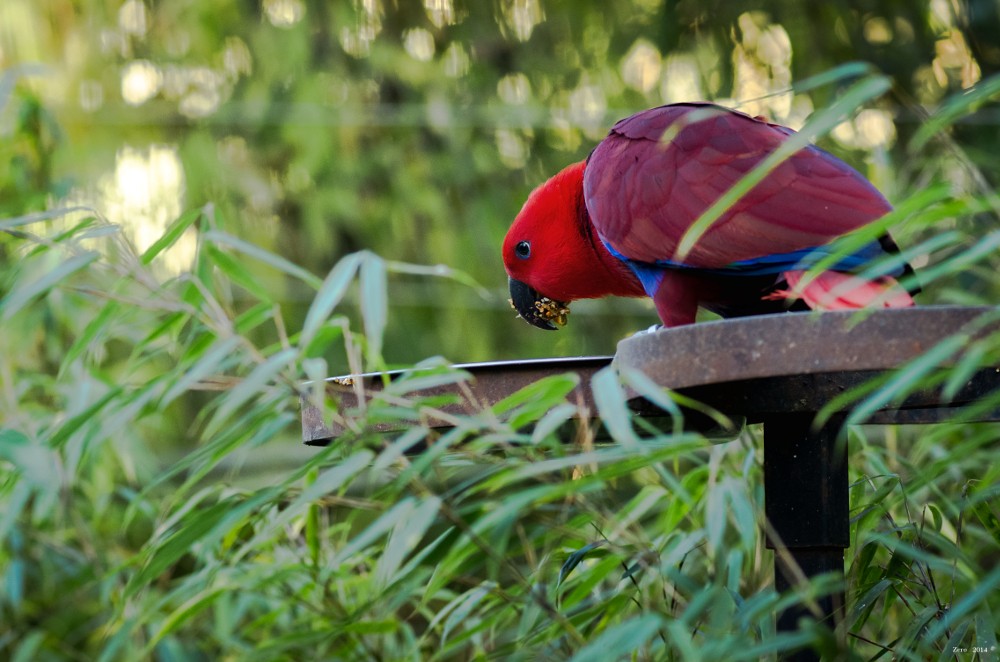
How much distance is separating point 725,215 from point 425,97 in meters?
1.98

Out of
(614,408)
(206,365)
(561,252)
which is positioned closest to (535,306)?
(561,252)

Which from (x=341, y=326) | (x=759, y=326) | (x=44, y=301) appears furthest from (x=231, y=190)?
(x=759, y=326)

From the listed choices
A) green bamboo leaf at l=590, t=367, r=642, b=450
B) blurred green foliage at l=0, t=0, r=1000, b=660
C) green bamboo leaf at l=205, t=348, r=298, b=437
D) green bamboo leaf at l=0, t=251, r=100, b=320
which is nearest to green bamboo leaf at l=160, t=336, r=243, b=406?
green bamboo leaf at l=205, t=348, r=298, b=437

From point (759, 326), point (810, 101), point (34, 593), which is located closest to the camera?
point (759, 326)

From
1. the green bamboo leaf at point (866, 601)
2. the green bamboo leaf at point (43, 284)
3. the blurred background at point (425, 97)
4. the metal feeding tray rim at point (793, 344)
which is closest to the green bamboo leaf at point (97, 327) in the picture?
the green bamboo leaf at point (43, 284)

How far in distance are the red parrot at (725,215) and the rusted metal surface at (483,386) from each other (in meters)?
0.20

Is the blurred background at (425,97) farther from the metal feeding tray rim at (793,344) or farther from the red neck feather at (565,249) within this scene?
the metal feeding tray rim at (793,344)

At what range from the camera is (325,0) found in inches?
114

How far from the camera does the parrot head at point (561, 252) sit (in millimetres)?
1415

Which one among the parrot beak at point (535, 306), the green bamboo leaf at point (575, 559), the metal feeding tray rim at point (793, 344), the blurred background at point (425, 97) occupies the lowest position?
the green bamboo leaf at point (575, 559)

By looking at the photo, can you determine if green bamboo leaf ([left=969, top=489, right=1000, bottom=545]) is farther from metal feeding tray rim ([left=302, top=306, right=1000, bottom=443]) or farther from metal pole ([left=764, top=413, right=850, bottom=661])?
metal feeding tray rim ([left=302, top=306, right=1000, bottom=443])

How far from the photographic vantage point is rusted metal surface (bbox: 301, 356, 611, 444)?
0.96 m

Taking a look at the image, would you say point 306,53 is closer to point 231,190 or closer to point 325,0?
point 325,0

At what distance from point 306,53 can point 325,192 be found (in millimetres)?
363
